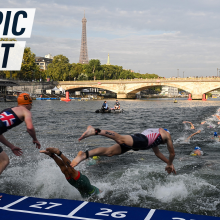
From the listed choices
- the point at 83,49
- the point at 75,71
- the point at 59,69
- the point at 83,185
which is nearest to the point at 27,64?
the point at 59,69

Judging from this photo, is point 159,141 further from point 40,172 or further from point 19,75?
point 19,75

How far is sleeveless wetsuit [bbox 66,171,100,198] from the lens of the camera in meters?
5.72

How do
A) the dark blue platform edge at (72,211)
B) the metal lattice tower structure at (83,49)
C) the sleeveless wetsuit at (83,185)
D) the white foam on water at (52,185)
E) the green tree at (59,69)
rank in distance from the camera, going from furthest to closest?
the metal lattice tower structure at (83,49) < the green tree at (59,69) < the white foam on water at (52,185) < the sleeveless wetsuit at (83,185) < the dark blue platform edge at (72,211)

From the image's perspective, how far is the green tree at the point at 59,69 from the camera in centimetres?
10169

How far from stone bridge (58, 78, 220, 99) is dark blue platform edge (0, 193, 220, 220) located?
244ft

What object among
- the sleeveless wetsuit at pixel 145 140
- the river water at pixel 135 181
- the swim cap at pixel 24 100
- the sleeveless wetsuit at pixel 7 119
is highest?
the swim cap at pixel 24 100

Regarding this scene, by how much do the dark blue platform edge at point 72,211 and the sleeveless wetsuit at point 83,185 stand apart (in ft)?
0.96

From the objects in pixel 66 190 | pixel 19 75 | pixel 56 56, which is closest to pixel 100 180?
pixel 66 190

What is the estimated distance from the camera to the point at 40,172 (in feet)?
26.6

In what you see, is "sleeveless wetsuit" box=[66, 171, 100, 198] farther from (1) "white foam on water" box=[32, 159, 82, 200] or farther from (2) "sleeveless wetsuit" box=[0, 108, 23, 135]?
(2) "sleeveless wetsuit" box=[0, 108, 23, 135]

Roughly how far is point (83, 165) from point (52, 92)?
81745 millimetres

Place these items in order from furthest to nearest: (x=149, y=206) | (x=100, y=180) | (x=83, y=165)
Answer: (x=83, y=165), (x=100, y=180), (x=149, y=206)

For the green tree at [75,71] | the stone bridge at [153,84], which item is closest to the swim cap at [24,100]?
the stone bridge at [153,84]

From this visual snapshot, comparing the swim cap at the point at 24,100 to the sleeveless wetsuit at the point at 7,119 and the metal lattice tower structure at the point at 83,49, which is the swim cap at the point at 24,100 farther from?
the metal lattice tower structure at the point at 83,49
